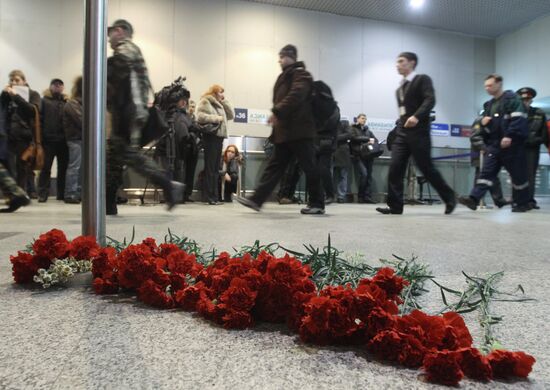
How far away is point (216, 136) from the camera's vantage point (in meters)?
6.18

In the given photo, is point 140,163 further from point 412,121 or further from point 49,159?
point 49,159

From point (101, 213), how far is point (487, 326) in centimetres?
115

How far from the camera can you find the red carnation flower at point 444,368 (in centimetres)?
69

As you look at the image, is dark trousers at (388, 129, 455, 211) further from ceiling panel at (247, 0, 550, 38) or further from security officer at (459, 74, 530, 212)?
ceiling panel at (247, 0, 550, 38)

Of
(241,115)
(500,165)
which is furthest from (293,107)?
(241,115)

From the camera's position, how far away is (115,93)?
289cm

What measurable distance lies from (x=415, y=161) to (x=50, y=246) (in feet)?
12.2

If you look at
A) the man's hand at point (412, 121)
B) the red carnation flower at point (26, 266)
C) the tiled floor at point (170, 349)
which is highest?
the man's hand at point (412, 121)

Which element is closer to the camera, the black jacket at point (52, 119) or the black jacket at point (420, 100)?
the black jacket at point (420, 100)

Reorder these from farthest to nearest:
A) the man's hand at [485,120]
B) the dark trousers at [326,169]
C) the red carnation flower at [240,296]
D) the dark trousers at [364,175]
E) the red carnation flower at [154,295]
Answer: the dark trousers at [364,175]
the dark trousers at [326,169]
the man's hand at [485,120]
the red carnation flower at [154,295]
the red carnation flower at [240,296]

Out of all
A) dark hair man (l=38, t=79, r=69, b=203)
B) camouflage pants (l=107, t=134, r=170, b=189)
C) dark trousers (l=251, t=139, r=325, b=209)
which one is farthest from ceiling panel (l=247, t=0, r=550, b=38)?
camouflage pants (l=107, t=134, r=170, b=189)

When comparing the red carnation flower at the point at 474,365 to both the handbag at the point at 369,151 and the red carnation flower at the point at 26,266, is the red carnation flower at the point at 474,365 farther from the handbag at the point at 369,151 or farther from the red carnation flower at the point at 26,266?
the handbag at the point at 369,151

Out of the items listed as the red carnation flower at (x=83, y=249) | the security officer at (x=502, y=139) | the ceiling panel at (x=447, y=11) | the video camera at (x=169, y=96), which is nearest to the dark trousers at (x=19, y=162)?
the video camera at (x=169, y=96)

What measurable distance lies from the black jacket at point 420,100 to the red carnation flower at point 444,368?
385 cm
